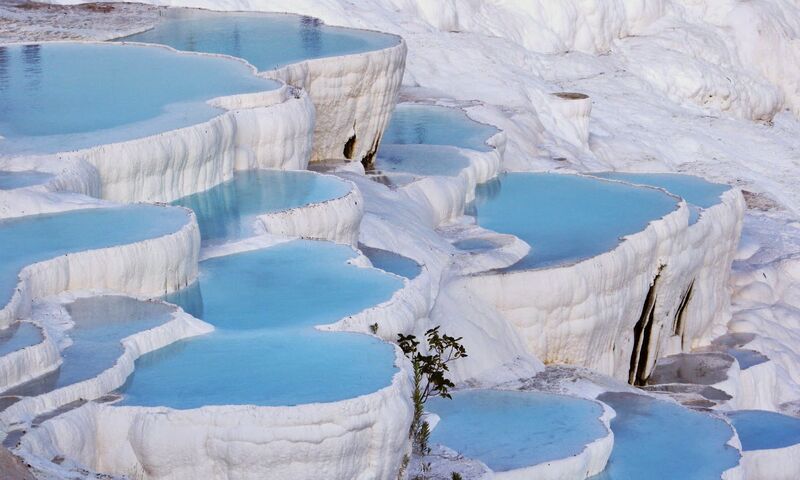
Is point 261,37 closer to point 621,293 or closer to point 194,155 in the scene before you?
point 194,155

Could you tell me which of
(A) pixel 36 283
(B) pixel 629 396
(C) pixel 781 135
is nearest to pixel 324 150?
(B) pixel 629 396

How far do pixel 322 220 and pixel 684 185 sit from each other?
270 inches

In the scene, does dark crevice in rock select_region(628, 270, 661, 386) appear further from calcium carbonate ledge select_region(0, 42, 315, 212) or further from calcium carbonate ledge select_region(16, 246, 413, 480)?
calcium carbonate ledge select_region(16, 246, 413, 480)

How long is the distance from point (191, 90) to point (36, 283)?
15.6 ft

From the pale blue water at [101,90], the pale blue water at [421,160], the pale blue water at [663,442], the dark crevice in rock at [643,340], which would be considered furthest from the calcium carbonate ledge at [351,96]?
the pale blue water at [663,442]

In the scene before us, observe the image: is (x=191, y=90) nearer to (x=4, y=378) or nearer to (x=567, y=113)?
(x=4, y=378)

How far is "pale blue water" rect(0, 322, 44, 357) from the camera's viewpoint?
7574mm

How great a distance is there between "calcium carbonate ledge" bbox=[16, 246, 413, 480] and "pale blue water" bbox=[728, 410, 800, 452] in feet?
16.5

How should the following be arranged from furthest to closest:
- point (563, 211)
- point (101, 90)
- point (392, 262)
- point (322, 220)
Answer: point (563, 211) < point (101, 90) < point (392, 262) < point (322, 220)

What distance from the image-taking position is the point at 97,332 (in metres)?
8.35

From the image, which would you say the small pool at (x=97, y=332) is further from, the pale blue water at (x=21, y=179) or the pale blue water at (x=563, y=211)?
the pale blue water at (x=563, y=211)

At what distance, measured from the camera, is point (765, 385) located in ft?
48.1

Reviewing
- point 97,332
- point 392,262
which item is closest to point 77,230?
point 97,332

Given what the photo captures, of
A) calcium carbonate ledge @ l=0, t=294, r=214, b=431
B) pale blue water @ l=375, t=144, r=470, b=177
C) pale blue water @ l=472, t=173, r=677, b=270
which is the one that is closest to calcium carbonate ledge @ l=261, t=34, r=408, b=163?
pale blue water @ l=375, t=144, r=470, b=177
